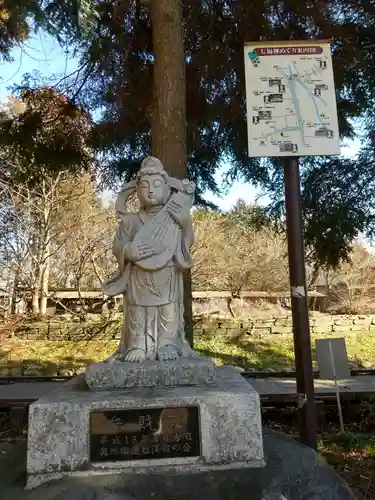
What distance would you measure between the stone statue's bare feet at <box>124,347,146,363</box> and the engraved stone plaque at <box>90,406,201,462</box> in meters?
0.47

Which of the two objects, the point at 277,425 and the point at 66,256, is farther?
the point at 66,256

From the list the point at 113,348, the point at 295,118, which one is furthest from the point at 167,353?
the point at 113,348

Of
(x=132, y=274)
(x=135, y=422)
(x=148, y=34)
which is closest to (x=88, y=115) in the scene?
(x=148, y=34)

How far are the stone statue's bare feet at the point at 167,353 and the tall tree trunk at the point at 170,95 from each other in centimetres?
184

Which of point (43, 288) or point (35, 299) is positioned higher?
point (43, 288)

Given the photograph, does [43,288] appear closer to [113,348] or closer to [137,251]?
[113,348]

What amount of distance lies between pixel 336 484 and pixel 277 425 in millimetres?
3455

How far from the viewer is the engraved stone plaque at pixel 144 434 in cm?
256

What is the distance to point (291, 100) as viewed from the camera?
3891 millimetres

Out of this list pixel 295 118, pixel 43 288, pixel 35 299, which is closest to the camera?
pixel 295 118

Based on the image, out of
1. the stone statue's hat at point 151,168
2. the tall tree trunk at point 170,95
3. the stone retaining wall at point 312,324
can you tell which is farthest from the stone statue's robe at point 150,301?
the stone retaining wall at point 312,324

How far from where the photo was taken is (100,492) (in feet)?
7.57

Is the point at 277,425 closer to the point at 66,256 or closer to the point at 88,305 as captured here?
the point at 88,305

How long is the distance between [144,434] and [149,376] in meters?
0.39
